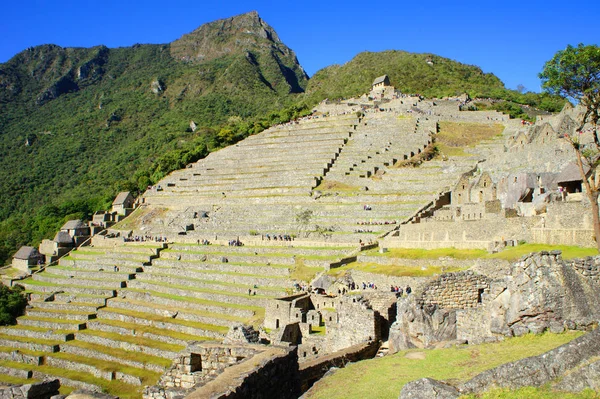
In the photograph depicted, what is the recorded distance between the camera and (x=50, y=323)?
28812mm

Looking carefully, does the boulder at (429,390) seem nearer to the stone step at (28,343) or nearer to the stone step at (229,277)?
the stone step at (229,277)

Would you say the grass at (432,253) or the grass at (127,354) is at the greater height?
the grass at (432,253)

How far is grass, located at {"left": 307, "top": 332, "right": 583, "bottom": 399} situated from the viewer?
583cm

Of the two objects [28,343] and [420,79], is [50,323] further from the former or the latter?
[420,79]

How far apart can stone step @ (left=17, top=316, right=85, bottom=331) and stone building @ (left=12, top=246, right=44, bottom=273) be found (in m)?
9.30

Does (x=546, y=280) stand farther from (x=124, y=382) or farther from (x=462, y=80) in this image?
(x=462, y=80)

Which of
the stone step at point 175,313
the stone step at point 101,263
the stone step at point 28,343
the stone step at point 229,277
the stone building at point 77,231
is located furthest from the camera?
the stone building at point 77,231

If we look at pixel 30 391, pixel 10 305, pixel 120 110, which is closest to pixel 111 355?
pixel 10 305

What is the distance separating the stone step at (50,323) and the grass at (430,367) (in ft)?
79.1

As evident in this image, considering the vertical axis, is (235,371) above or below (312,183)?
below

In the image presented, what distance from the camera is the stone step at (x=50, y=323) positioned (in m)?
27.4

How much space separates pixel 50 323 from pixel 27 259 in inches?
486

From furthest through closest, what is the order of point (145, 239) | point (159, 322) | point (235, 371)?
point (145, 239)
point (159, 322)
point (235, 371)

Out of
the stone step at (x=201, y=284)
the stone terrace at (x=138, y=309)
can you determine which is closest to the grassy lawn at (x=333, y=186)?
the stone terrace at (x=138, y=309)
